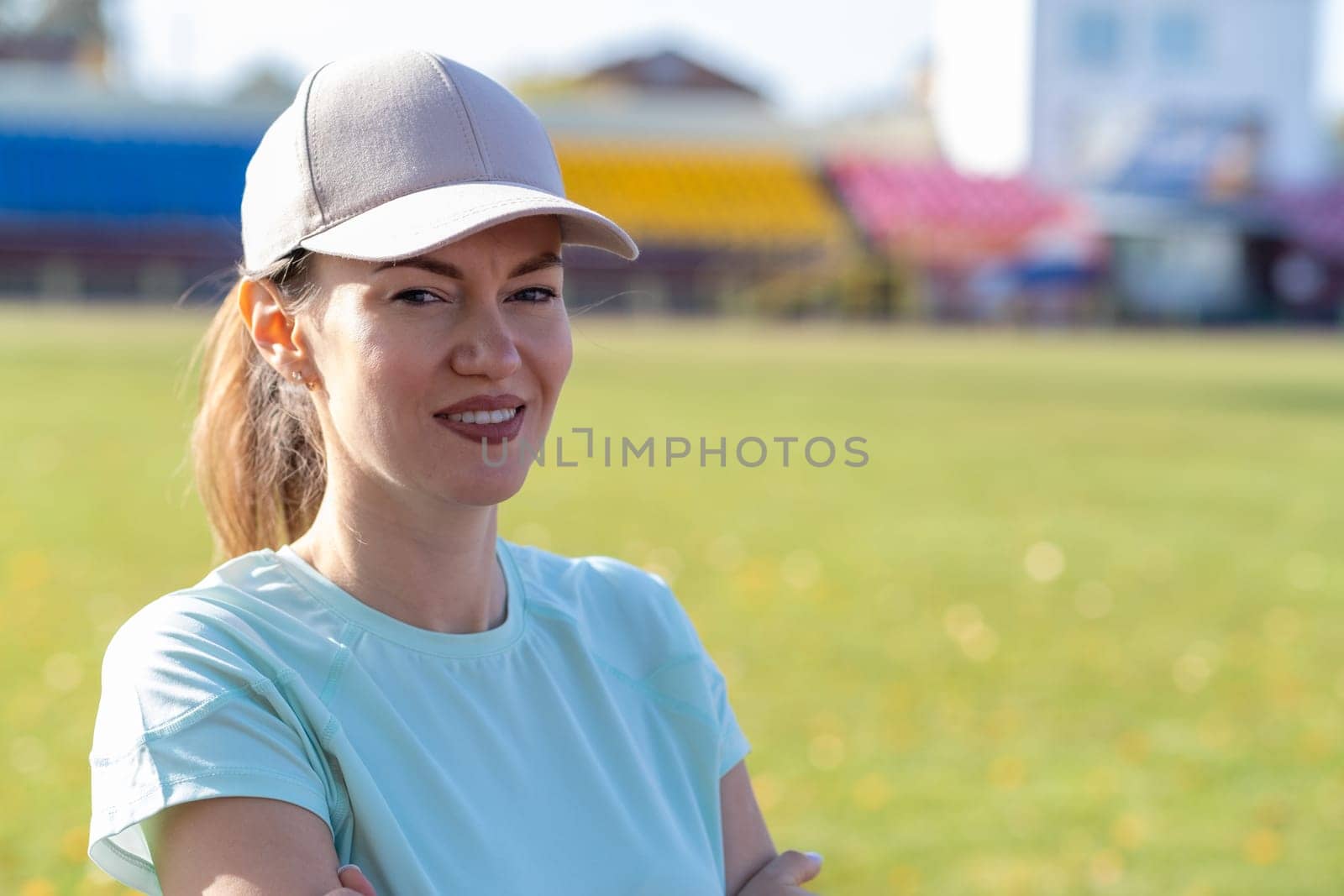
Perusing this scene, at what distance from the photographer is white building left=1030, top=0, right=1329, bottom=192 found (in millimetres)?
48062

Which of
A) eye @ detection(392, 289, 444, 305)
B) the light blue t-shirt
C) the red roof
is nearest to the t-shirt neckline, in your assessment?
the light blue t-shirt

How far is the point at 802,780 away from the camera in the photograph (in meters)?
5.02

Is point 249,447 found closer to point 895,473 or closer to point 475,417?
point 475,417

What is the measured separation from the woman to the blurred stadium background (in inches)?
24.2

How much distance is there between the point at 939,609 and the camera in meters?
7.66

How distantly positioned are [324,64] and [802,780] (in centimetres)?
370

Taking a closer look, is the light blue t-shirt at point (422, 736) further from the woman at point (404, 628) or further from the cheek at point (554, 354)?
the cheek at point (554, 354)

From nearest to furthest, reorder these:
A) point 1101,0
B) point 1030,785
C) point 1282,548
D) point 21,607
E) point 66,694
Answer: point 1030,785
point 66,694
point 21,607
point 1282,548
point 1101,0

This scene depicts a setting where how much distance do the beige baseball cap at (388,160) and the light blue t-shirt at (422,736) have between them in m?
0.41

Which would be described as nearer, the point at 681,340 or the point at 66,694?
the point at 66,694

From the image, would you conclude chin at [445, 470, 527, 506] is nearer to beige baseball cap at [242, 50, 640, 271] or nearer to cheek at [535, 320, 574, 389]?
cheek at [535, 320, 574, 389]

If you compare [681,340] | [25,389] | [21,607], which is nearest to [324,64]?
[21,607]

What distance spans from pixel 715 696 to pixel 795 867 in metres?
0.24

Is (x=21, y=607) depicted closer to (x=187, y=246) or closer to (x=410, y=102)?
(x=410, y=102)
